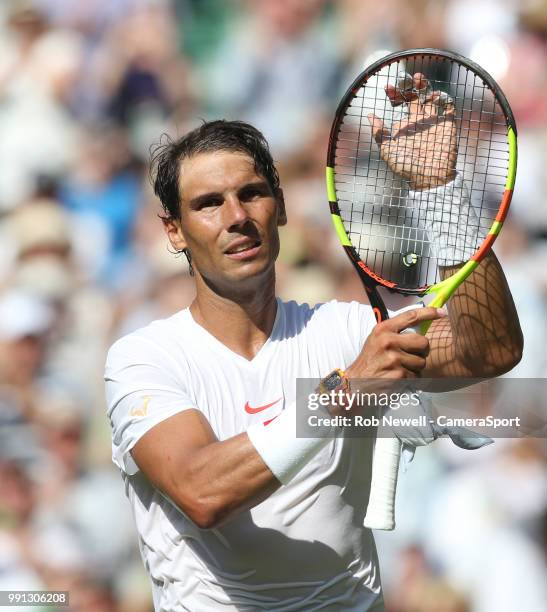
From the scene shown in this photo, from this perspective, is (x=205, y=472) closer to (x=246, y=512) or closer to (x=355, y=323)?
(x=246, y=512)

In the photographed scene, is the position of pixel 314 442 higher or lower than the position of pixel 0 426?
lower

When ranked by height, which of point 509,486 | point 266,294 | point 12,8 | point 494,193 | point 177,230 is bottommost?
point 509,486

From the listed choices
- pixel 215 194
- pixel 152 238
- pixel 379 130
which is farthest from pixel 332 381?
pixel 152 238

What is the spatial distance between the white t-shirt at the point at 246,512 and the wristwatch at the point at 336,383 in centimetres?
30

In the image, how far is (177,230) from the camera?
2879 millimetres

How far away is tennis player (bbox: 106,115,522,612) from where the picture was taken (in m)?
2.48

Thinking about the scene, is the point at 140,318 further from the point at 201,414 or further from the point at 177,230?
the point at 201,414

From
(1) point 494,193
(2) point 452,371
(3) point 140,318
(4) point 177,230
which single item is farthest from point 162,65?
(2) point 452,371

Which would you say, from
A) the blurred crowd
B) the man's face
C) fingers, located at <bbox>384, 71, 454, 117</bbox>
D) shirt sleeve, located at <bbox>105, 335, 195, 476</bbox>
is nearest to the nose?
the man's face

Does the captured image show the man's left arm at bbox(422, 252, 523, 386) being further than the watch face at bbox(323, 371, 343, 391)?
Yes

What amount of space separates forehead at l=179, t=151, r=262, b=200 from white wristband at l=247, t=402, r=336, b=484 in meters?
0.76

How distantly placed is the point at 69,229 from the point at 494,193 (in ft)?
6.30

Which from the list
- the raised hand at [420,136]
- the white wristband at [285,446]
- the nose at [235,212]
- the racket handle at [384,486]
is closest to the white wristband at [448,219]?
the raised hand at [420,136]

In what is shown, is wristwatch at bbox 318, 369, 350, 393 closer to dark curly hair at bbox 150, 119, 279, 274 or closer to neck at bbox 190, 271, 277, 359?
neck at bbox 190, 271, 277, 359
